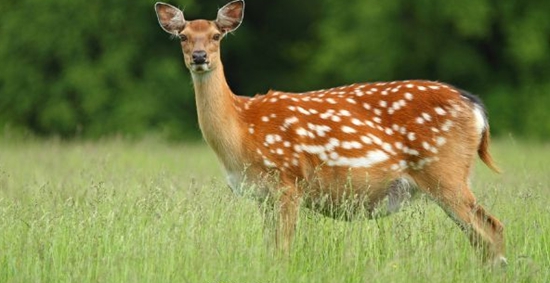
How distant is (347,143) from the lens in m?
8.14

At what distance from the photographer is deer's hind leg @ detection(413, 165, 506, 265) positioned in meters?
7.76

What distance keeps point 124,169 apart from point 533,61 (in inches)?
423

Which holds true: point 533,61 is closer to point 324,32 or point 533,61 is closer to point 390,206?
point 324,32

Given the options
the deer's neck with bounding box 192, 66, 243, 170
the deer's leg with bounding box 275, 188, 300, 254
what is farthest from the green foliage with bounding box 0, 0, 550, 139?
the deer's leg with bounding box 275, 188, 300, 254

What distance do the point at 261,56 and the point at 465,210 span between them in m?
18.2

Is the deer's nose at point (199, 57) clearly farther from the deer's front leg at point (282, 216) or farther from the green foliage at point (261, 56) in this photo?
the green foliage at point (261, 56)

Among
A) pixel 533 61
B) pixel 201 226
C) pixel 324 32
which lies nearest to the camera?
pixel 201 226

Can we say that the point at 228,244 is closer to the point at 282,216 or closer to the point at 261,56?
the point at 282,216

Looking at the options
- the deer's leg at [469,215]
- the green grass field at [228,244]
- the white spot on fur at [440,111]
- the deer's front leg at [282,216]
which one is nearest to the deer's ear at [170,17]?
the green grass field at [228,244]

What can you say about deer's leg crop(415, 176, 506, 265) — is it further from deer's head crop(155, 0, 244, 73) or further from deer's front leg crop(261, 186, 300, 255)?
deer's head crop(155, 0, 244, 73)

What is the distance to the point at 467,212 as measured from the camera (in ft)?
26.1

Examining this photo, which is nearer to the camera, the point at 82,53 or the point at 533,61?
the point at 533,61

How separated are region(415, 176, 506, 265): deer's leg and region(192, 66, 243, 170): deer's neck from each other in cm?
121

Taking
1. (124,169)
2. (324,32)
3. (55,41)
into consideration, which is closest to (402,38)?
(324,32)
